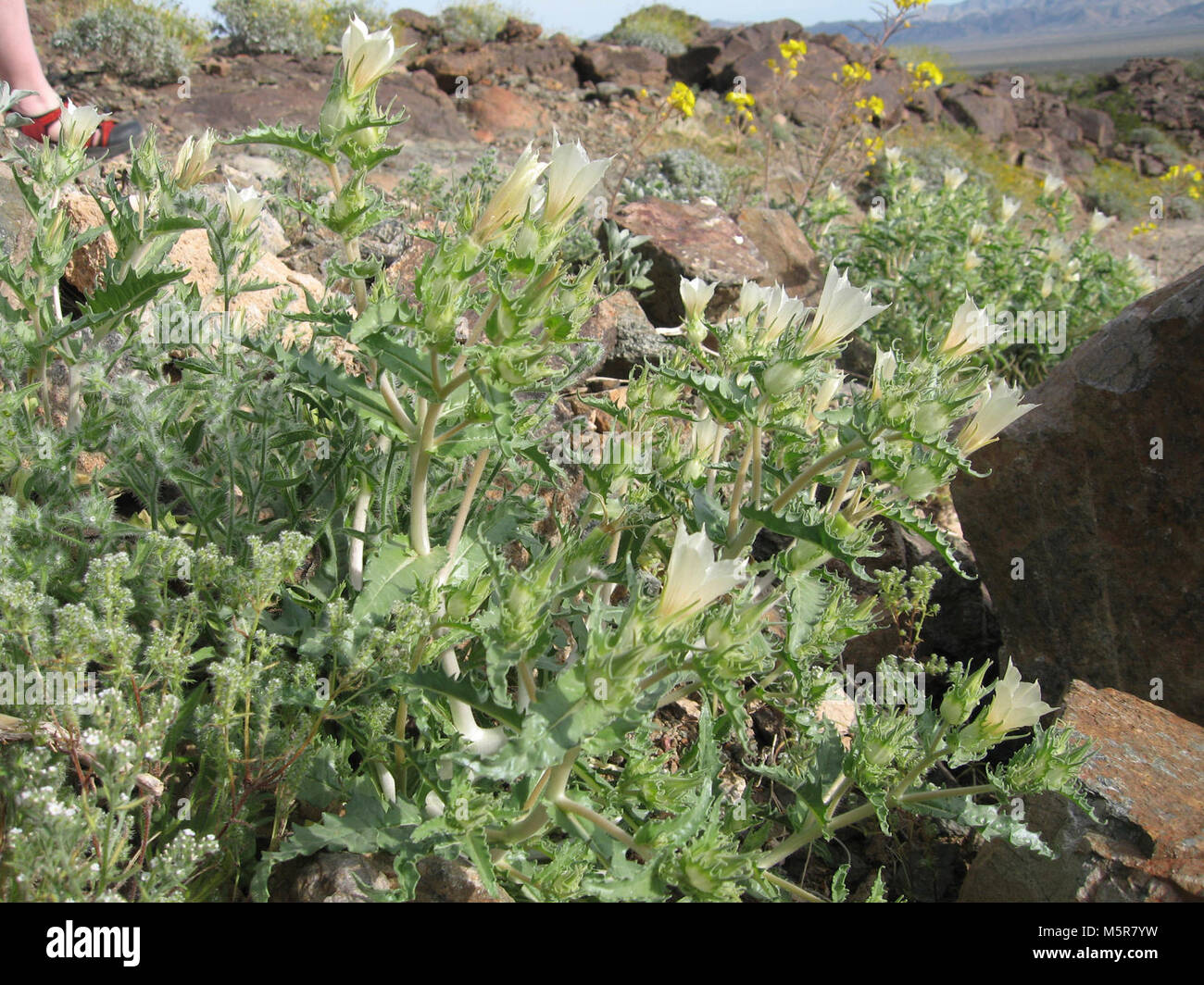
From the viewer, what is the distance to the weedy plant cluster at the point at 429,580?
1635 millimetres

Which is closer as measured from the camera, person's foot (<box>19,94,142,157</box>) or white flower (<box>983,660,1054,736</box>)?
white flower (<box>983,660,1054,736</box>)

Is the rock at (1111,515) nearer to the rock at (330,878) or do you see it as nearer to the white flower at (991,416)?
the white flower at (991,416)

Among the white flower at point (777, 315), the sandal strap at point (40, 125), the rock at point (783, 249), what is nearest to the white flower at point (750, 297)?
the white flower at point (777, 315)

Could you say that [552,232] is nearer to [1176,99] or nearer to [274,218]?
[274,218]

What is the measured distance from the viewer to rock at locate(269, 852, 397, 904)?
1918 millimetres

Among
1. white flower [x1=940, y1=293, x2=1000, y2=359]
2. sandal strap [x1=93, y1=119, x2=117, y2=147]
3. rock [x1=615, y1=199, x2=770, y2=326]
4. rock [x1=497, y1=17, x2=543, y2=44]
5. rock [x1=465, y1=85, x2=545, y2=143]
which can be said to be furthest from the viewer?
rock [x1=497, y1=17, x2=543, y2=44]

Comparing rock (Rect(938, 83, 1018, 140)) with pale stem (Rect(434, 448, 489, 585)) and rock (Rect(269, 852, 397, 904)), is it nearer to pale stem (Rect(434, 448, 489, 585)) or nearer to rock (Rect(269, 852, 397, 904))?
pale stem (Rect(434, 448, 489, 585))

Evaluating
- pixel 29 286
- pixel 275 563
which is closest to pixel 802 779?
pixel 275 563

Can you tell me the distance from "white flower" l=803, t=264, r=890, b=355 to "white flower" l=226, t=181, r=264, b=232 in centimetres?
167

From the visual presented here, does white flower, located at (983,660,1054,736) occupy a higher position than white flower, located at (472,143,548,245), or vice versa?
white flower, located at (472,143,548,245)

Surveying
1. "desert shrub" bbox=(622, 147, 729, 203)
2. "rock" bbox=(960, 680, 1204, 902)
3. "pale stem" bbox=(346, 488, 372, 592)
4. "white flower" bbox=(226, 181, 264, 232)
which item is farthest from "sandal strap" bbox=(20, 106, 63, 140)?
"rock" bbox=(960, 680, 1204, 902)

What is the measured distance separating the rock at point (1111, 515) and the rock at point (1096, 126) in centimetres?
2305

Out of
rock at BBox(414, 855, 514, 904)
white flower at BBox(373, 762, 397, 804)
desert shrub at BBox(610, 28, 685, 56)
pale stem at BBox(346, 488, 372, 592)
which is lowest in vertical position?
rock at BBox(414, 855, 514, 904)

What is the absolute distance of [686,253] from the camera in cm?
516
